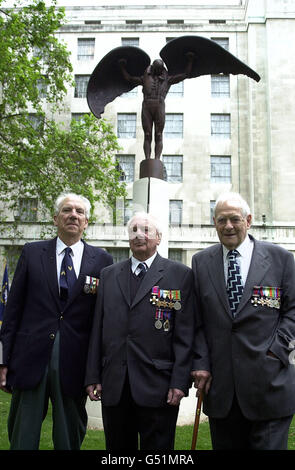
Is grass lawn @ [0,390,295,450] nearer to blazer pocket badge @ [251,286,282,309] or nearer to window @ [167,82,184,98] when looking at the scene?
blazer pocket badge @ [251,286,282,309]

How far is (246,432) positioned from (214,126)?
30274mm

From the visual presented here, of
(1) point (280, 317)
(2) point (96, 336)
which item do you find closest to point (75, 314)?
(2) point (96, 336)

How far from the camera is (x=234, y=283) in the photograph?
359 centimetres

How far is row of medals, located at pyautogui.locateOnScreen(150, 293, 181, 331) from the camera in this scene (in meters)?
3.60

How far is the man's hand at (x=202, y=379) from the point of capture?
11.3 feet

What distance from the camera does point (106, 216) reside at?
99.5 ft

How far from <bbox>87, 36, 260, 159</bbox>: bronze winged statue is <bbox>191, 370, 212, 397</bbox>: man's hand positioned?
19.7ft

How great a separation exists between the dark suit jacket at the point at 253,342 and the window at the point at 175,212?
26.6 meters

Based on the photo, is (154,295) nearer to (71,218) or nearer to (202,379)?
(202,379)

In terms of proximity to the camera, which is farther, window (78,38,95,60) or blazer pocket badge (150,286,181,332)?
window (78,38,95,60)

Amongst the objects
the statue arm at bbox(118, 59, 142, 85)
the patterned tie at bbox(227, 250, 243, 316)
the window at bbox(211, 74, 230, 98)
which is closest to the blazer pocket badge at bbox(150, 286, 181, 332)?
the patterned tie at bbox(227, 250, 243, 316)

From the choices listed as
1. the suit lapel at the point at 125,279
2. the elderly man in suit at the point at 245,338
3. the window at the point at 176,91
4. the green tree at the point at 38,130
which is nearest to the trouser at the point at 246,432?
the elderly man in suit at the point at 245,338

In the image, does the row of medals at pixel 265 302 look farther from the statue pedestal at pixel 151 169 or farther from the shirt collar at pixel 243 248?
the statue pedestal at pixel 151 169
